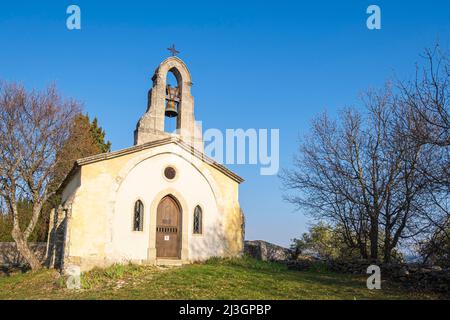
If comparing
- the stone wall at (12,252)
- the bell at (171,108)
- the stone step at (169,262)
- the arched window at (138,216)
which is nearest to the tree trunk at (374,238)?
the stone step at (169,262)

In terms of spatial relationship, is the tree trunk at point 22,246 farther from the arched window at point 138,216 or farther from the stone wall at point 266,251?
the stone wall at point 266,251

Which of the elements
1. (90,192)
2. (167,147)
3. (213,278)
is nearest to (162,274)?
(213,278)

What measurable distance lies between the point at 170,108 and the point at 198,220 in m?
5.54

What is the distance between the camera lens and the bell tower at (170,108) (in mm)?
17297

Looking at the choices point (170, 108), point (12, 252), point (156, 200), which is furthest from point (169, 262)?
point (12, 252)

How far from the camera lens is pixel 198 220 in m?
17.2

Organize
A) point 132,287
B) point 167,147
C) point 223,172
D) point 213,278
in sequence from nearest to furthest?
point 132,287 → point 213,278 → point 167,147 → point 223,172

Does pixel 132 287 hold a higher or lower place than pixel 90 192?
lower

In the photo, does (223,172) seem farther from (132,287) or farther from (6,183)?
(6,183)

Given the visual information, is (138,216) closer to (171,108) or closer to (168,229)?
(168,229)

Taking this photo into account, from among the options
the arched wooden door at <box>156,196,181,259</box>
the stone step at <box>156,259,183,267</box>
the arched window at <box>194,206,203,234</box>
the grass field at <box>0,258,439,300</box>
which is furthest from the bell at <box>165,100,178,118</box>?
the grass field at <box>0,258,439,300</box>

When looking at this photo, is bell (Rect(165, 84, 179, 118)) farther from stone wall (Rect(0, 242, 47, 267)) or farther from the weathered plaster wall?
stone wall (Rect(0, 242, 47, 267))
